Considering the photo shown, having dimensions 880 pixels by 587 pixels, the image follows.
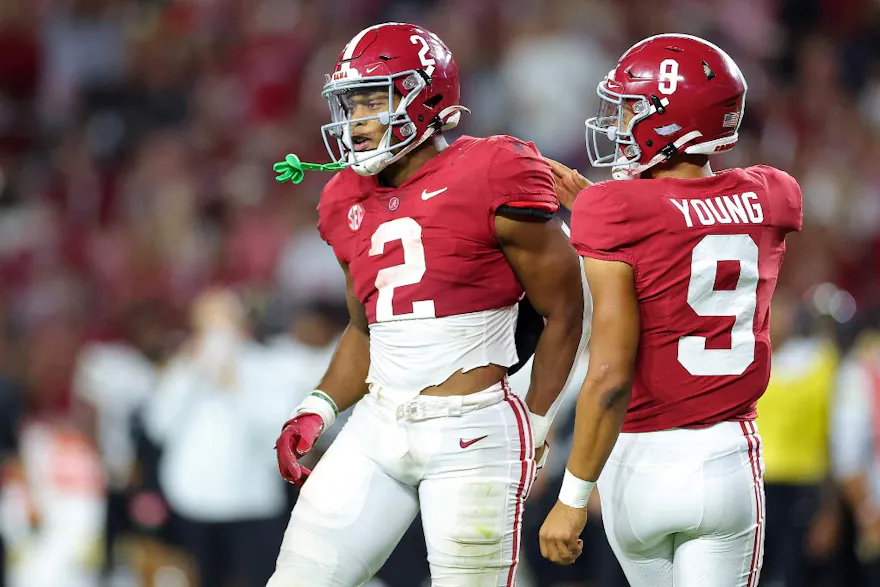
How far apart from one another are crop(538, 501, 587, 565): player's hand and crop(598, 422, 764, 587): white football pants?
0.18 m

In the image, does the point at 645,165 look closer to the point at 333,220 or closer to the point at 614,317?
the point at 614,317

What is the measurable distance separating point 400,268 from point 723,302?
2.62 feet

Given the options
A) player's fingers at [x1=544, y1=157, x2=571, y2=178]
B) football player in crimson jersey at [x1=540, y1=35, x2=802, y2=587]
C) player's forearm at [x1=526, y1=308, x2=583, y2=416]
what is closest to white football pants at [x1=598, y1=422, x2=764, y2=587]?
football player in crimson jersey at [x1=540, y1=35, x2=802, y2=587]

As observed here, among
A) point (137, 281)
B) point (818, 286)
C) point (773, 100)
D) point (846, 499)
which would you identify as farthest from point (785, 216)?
point (137, 281)

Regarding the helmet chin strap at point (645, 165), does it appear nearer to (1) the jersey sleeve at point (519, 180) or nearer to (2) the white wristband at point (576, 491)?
(1) the jersey sleeve at point (519, 180)

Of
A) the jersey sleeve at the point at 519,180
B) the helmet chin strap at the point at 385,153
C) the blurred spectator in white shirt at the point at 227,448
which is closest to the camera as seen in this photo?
the jersey sleeve at the point at 519,180

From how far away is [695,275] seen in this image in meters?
3.20

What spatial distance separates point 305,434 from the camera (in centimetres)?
374

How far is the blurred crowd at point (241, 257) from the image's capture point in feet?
20.6

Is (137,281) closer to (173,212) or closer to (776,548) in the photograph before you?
(173,212)

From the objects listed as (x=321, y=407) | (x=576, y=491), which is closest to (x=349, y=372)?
(x=321, y=407)

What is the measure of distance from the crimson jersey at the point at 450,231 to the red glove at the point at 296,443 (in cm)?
39

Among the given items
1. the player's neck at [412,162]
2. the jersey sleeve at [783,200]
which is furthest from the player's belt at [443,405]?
the jersey sleeve at [783,200]

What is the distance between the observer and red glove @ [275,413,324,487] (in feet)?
12.1
